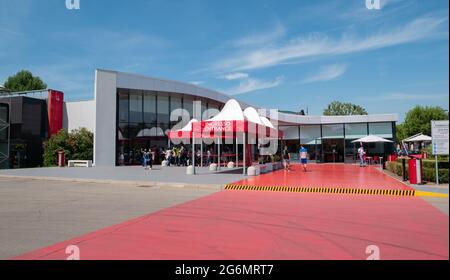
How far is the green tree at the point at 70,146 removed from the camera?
2772 centimetres

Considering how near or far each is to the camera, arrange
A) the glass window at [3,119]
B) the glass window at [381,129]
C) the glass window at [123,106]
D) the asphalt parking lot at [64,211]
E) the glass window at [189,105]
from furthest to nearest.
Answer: the glass window at [189,105], the glass window at [381,129], the glass window at [3,119], the glass window at [123,106], the asphalt parking lot at [64,211]

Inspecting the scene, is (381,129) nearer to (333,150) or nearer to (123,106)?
(333,150)

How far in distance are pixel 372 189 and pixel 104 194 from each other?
9642 millimetres

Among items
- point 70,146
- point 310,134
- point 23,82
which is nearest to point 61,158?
point 70,146

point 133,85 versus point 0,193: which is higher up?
point 133,85

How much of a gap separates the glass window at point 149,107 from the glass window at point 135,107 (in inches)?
21.0

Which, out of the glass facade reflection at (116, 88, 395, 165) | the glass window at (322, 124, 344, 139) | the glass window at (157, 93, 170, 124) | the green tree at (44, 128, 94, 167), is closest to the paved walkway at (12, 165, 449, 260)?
the glass facade reflection at (116, 88, 395, 165)

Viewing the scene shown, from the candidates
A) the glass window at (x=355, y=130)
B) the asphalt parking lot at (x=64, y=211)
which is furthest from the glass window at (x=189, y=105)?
the asphalt parking lot at (x=64, y=211)

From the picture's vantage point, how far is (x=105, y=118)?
2712cm

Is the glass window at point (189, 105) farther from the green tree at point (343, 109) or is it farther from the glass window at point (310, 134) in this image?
the green tree at point (343, 109)

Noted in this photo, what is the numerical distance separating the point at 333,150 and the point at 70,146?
83.6ft
